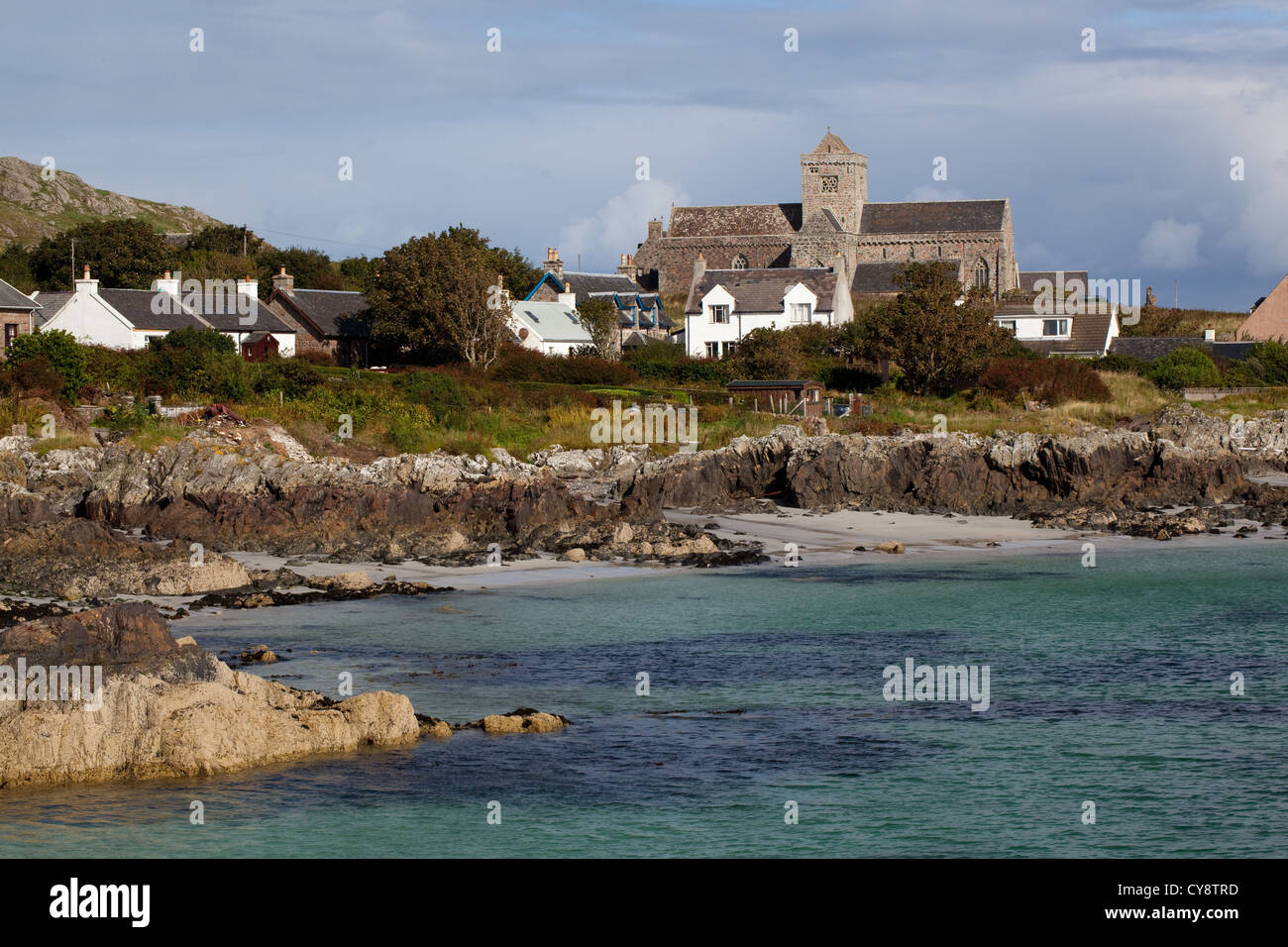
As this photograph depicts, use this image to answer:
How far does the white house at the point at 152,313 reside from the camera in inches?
2324

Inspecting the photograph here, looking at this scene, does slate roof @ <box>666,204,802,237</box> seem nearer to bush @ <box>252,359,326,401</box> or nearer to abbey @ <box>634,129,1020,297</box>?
abbey @ <box>634,129,1020,297</box>

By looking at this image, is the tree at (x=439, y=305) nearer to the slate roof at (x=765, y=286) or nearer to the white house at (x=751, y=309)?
the white house at (x=751, y=309)

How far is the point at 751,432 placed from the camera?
4728 cm

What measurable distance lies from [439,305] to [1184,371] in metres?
33.9

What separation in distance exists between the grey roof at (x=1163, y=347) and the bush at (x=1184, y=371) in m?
5.74

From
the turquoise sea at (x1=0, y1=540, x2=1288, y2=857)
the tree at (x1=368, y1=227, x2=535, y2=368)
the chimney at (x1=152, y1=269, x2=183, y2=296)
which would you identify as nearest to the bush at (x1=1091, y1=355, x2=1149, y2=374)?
the tree at (x1=368, y1=227, x2=535, y2=368)

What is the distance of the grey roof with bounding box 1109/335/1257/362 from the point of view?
2751 inches

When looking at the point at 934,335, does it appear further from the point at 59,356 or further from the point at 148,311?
the point at 148,311

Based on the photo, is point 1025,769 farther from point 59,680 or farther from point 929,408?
point 929,408

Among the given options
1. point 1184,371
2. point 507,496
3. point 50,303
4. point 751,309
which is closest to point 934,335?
point 1184,371

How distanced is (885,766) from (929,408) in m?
39.8

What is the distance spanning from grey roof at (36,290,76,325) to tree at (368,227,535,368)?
14051 mm
